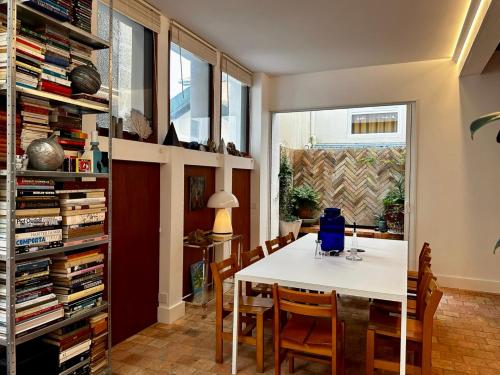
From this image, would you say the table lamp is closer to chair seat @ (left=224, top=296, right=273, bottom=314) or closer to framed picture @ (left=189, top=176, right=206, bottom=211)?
framed picture @ (left=189, top=176, right=206, bottom=211)

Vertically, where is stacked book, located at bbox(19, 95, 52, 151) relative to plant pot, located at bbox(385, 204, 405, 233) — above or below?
above

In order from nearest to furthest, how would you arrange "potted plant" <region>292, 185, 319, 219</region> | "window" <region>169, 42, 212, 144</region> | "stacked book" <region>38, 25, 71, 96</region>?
"stacked book" <region>38, 25, 71, 96</region> → "window" <region>169, 42, 212, 144</region> → "potted plant" <region>292, 185, 319, 219</region>

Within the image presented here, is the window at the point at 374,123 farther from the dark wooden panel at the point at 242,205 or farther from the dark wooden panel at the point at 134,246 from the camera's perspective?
the dark wooden panel at the point at 134,246

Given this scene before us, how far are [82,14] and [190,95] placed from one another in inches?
77.2

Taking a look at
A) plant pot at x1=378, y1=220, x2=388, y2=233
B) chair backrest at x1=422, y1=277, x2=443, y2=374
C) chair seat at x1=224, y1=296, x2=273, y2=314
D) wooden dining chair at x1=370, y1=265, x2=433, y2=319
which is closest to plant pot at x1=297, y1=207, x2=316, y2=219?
plant pot at x1=378, y1=220, x2=388, y2=233

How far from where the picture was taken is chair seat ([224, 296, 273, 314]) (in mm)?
2709

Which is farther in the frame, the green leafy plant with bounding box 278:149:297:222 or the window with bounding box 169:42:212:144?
the green leafy plant with bounding box 278:149:297:222

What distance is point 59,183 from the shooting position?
2.39 m

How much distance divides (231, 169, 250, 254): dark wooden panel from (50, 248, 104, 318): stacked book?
2.82 meters

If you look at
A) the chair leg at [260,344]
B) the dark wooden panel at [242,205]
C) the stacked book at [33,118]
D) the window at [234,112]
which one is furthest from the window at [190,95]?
the chair leg at [260,344]

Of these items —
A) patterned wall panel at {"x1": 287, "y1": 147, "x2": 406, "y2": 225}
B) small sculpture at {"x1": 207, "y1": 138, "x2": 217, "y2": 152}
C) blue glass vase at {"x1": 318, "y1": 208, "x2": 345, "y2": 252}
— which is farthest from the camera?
patterned wall panel at {"x1": 287, "y1": 147, "x2": 406, "y2": 225}

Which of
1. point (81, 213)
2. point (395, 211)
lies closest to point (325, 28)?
point (81, 213)

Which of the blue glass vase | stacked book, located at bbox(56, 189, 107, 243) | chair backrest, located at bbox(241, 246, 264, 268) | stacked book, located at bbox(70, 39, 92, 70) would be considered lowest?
chair backrest, located at bbox(241, 246, 264, 268)

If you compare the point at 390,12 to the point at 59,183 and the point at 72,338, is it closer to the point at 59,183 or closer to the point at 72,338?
the point at 59,183
